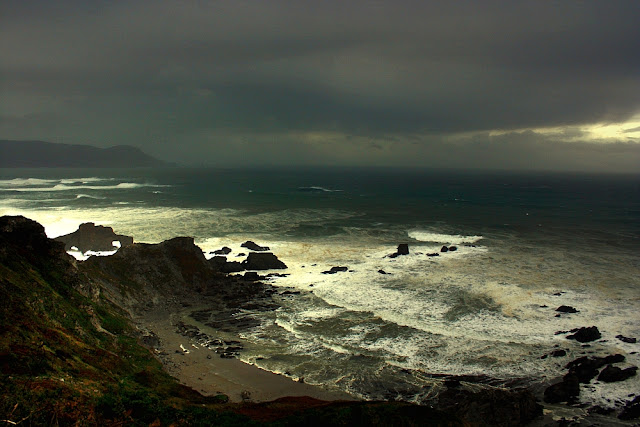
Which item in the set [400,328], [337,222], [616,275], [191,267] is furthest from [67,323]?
[337,222]

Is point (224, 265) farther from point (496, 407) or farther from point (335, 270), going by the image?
point (496, 407)

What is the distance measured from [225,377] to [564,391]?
2283cm

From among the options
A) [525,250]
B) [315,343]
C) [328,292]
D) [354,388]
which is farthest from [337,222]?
[354,388]

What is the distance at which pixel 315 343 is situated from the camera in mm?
32656

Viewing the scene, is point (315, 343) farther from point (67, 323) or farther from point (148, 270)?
point (148, 270)

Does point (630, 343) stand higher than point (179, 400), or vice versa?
point (179, 400)

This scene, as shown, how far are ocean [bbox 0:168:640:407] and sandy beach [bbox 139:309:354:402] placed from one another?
1.21 meters

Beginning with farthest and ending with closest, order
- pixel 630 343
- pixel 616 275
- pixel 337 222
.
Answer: pixel 337 222
pixel 616 275
pixel 630 343

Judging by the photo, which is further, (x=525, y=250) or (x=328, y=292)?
(x=525, y=250)

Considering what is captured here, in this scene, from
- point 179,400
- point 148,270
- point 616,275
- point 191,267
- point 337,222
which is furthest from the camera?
point 337,222

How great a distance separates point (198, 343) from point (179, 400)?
41.8 feet

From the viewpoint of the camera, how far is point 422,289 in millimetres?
45969

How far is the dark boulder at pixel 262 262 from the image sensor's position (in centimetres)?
5316

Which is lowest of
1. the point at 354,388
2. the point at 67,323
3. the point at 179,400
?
the point at 354,388
